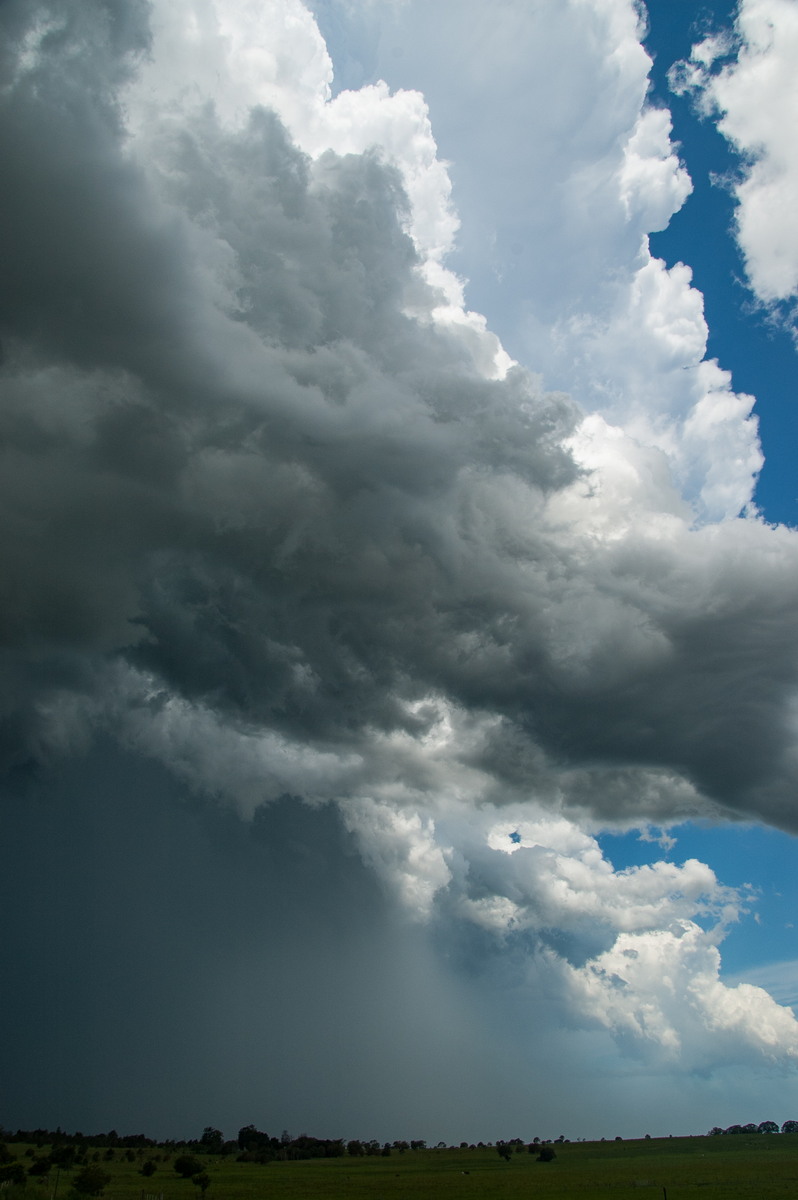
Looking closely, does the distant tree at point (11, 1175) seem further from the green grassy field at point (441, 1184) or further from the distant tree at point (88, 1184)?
the distant tree at point (88, 1184)

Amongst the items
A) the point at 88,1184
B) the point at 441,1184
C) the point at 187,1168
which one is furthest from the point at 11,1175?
the point at 441,1184

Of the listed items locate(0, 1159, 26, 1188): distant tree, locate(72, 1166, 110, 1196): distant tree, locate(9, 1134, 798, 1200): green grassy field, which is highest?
locate(72, 1166, 110, 1196): distant tree

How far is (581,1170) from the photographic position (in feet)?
596

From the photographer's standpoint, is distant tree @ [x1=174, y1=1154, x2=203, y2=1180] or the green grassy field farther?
distant tree @ [x1=174, y1=1154, x2=203, y2=1180]

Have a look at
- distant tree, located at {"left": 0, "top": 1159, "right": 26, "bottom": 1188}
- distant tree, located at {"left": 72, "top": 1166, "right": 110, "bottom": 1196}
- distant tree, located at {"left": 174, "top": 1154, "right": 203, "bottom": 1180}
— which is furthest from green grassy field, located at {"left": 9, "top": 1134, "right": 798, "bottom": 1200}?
distant tree, located at {"left": 0, "top": 1159, "right": 26, "bottom": 1188}

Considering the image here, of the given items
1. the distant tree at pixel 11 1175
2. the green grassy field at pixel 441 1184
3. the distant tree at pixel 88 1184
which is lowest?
the green grassy field at pixel 441 1184

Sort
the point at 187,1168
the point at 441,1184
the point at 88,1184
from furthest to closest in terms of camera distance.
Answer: the point at 187,1168 < the point at 441,1184 < the point at 88,1184

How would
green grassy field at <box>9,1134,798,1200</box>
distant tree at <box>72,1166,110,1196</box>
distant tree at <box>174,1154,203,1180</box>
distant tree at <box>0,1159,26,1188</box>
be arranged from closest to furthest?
distant tree at <box>72,1166,110,1196</box> < green grassy field at <box>9,1134,798,1200</box> < distant tree at <box>0,1159,26,1188</box> < distant tree at <box>174,1154,203,1180</box>

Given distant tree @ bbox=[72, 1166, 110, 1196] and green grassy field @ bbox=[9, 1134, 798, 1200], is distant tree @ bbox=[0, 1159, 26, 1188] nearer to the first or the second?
green grassy field @ bbox=[9, 1134, 798, 1200]

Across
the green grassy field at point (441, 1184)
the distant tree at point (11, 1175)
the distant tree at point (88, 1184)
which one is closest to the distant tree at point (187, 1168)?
the green grassy field at point (441, 1184)

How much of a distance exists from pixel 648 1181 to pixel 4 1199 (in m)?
117

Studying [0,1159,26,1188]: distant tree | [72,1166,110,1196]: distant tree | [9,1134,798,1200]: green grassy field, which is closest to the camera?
[72,1166,110,1196]: distant tree

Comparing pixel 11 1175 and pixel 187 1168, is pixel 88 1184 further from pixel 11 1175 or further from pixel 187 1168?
pixel 187 1168

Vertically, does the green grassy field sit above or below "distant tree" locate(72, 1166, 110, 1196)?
below
